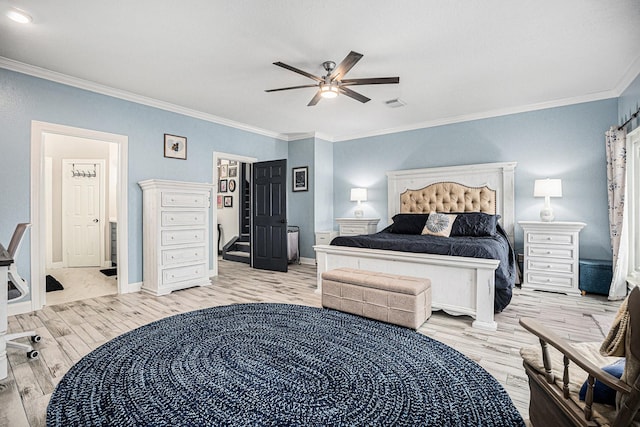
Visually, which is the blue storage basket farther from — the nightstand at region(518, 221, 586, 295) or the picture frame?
the picture frame

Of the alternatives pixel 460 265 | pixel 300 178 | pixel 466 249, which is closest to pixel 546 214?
pixel 466 249

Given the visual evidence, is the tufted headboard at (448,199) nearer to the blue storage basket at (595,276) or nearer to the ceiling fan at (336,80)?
the blue storage basket at (595,276)

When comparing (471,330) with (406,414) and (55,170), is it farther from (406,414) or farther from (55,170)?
(55,170)

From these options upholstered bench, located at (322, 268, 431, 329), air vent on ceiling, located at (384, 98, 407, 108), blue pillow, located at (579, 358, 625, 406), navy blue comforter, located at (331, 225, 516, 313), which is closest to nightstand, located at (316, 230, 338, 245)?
navy blue comforter, located at (331, 225, 516, 313)

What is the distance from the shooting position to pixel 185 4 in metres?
2.41

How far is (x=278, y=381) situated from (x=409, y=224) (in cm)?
345

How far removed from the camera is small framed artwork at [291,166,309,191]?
6.56 meters

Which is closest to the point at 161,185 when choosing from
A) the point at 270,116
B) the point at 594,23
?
the point at 270,116

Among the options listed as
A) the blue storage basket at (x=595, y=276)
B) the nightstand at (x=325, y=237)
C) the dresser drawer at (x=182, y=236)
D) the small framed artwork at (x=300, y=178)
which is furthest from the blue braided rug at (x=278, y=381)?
the small framed artwork at (x=300, y=178)

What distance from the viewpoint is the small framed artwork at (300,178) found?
258 inches

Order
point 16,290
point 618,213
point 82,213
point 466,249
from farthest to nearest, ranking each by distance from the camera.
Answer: point 82,213 < point 618,213 < point 466,249 < point 16,290

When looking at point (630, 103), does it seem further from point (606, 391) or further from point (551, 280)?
point (606, 391)

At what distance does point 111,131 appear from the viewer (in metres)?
4.14

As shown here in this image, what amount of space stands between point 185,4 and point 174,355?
263 centimetres
